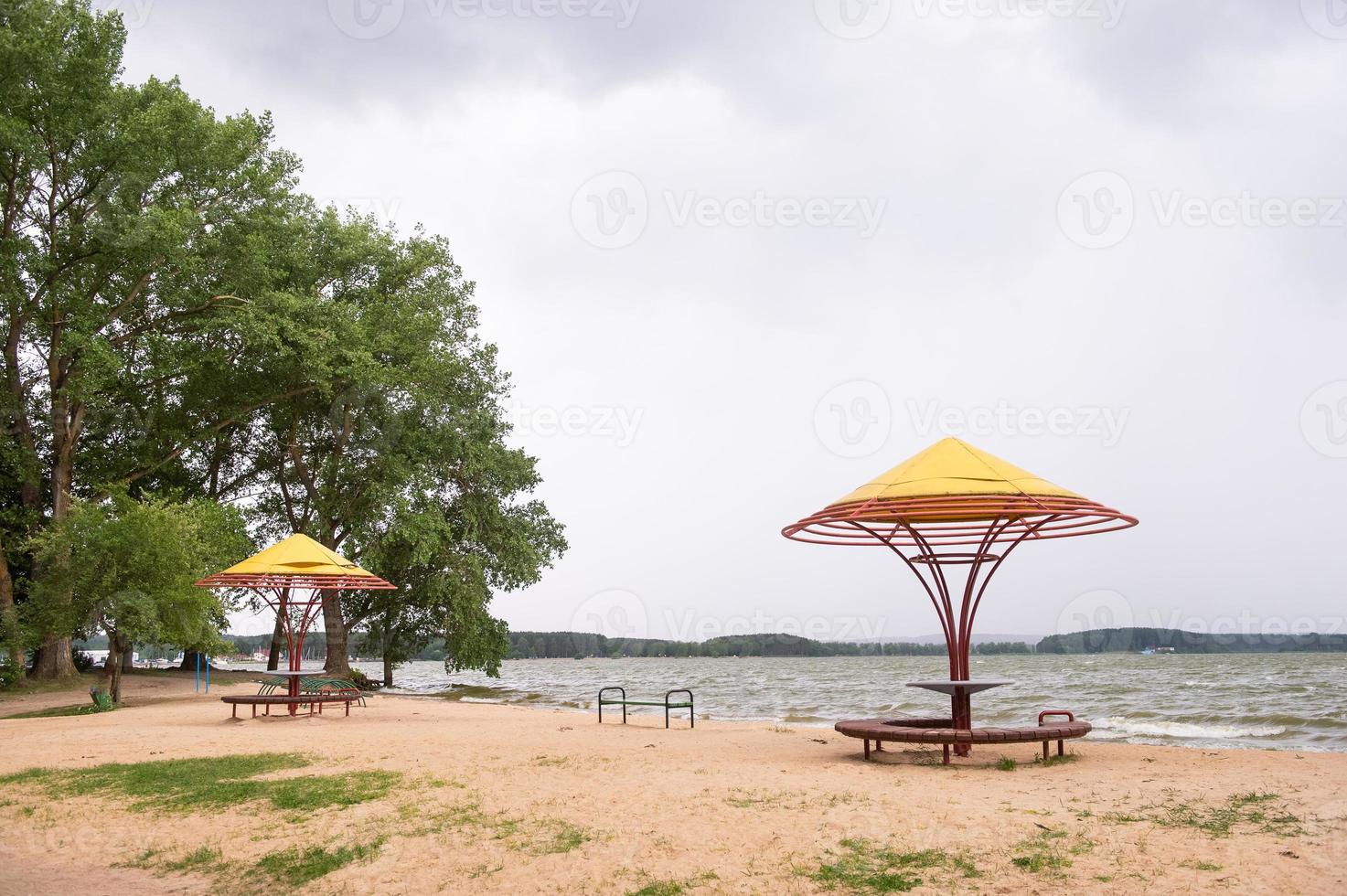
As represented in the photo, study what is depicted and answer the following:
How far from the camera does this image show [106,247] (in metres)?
26.4

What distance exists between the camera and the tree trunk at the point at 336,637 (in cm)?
3102

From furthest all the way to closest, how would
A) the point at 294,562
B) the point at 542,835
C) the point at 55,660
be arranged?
the point at 55,660
the point at 294,562
the point at 542,835

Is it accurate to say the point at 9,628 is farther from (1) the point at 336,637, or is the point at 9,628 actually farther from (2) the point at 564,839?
(2) the point at 564,839

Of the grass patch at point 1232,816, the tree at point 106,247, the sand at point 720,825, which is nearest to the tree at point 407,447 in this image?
the tree at point 106,247

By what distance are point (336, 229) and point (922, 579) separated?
81.5ft

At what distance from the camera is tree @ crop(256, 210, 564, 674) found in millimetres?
29484

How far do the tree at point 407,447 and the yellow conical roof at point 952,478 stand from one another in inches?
764

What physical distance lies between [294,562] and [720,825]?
1373 cm

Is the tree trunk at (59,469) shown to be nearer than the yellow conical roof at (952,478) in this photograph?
No

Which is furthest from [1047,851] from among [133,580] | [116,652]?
[116,652]

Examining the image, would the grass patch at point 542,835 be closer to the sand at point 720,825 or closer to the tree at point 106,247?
the sand at point 720,825

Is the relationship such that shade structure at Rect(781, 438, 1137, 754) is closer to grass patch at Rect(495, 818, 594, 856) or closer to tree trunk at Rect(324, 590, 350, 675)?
grass patch at Rect(495, 818, 594, 856)

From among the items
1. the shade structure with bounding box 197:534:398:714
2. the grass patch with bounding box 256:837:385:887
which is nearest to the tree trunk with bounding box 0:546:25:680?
the shade structure with bounding box 197:534:398:714

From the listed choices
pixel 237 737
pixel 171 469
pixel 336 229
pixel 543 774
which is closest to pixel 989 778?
pixel 543 774
